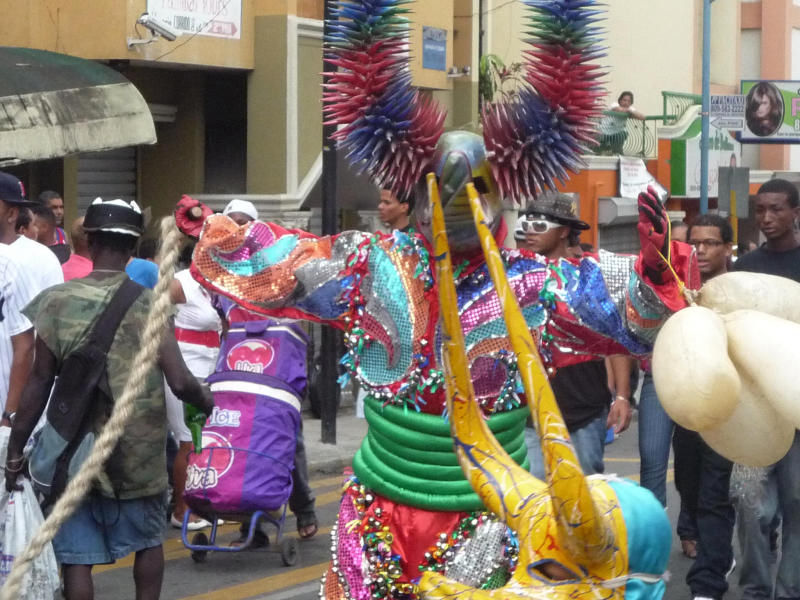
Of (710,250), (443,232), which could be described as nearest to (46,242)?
(710,250)

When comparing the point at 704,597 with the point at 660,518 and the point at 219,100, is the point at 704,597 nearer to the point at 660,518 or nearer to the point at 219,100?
the point at 660,518

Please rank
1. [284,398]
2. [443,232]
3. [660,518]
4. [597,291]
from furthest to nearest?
[284,398] < [597,291] < [443,232] < [660,518]

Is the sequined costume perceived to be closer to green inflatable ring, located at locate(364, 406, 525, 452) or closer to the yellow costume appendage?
green inflatable ring, located at locate(364, 406, 525, 452)

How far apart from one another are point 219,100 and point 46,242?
6181 mm

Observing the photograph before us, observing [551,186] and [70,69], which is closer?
[551,186]

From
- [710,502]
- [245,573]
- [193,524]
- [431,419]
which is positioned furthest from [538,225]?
[431,419]

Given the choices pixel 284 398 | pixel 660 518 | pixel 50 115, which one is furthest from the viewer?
pixel 50 115

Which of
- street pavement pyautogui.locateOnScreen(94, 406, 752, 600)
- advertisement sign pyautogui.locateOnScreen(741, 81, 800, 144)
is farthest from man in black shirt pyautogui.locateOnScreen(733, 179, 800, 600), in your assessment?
advertisement sign pyautogui.locateOnScreen(741, 81, 800, 144)

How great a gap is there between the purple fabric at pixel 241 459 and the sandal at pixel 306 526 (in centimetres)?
83

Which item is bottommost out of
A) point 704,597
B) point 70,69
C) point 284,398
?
point 704,597

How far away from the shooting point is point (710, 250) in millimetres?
7172

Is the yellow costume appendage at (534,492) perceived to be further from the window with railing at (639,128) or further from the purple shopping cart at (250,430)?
the window with railing at (639,128)


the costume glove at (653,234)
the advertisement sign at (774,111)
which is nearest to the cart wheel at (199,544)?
the costume glove at (653,234)

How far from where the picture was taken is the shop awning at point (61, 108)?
10086mm
